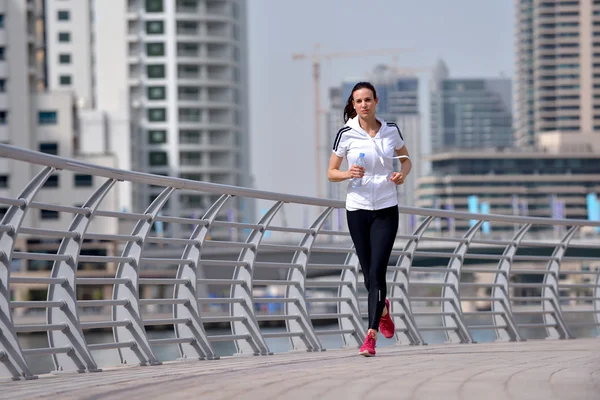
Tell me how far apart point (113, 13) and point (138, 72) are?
577 cm

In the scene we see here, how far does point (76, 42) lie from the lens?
127750mm

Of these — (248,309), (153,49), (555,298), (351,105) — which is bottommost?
(555,298)

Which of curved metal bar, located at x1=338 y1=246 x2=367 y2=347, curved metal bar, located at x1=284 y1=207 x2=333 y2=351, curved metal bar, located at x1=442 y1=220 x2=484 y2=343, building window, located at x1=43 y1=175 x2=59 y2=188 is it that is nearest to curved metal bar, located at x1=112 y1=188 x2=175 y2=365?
curved metal bar, located at x1=284 y1=207 x2=333 y2=351

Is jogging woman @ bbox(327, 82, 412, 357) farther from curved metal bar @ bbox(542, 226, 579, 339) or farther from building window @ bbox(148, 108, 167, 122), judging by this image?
building window @ bbox(148, 108, 167, 122)

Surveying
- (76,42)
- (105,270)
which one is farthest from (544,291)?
(76,42)

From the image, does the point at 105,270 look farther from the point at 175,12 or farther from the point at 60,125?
the point at 175,12

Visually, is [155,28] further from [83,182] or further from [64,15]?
[83,182]

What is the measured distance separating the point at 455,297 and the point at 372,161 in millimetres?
3455

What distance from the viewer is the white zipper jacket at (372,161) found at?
29.0 ft

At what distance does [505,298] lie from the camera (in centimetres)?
1264

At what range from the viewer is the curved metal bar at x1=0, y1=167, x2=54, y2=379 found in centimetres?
700

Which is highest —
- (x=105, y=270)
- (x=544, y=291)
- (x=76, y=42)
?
(x=76, y=42)

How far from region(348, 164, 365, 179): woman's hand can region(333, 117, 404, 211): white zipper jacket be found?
0.14 metres

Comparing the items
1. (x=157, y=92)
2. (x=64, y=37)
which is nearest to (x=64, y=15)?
(x=64, y=37)
